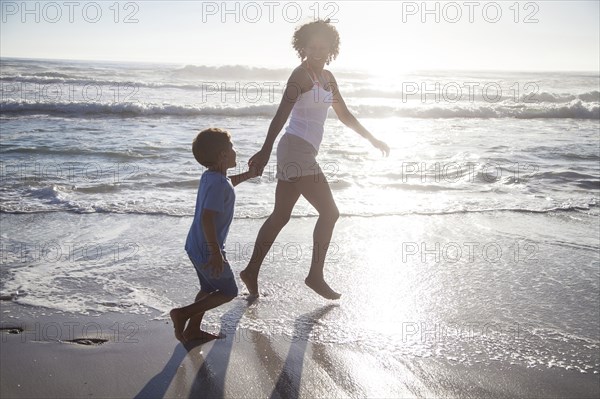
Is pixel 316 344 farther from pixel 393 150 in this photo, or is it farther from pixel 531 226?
pixel 393 150

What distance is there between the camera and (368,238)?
17.1ft

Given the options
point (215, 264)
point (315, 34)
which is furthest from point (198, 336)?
point (315, 34)

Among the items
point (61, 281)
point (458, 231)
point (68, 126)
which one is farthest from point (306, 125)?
point (68, 126)

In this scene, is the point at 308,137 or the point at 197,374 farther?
the point at 308,137

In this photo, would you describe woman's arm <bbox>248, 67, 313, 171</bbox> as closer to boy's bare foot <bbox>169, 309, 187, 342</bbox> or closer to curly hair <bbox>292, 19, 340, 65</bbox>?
curly hair <bbox>292, 19, 340, 65</bbox>

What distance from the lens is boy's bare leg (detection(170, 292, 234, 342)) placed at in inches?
120

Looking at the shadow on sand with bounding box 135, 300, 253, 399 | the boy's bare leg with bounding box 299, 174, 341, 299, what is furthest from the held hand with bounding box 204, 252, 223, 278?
the boy's bare leg with bounding box 299, 174, 341, 299

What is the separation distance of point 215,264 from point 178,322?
416 millimetres

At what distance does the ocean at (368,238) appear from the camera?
137 inches

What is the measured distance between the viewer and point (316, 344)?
10.4 feet

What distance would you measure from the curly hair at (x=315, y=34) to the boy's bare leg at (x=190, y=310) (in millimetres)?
1624

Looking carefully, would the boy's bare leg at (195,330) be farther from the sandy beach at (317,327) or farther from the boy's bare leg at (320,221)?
the boy's bare leg at (320,221)

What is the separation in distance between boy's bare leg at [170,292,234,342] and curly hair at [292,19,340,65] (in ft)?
5.33

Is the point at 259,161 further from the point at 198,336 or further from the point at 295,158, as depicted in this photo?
the point at 198,336
